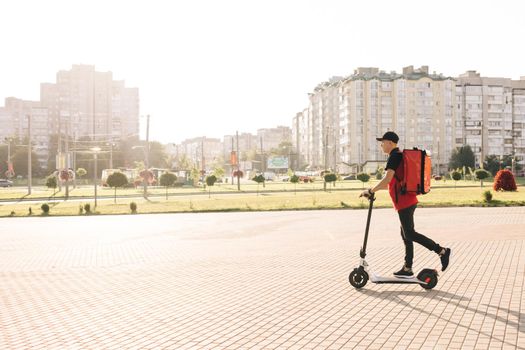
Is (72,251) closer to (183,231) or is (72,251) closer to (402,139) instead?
(183,231)

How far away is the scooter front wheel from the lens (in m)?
8.19

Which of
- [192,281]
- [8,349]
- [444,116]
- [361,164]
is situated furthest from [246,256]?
[444,116]

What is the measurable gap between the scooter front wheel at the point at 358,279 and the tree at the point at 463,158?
370ft

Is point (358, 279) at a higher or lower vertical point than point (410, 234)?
lower

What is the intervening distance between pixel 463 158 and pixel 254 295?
377 feet

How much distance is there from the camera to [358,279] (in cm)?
820

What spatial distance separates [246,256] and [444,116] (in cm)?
12154

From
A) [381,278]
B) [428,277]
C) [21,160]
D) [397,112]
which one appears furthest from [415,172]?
[397,112]

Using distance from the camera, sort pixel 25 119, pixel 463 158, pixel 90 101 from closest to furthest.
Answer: pixel 463 158 < pixel 90 101 < pixel 25 119

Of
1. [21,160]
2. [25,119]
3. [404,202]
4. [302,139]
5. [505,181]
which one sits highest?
[25,119]

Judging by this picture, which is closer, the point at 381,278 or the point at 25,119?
the point at 381,278

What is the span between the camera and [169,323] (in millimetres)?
6438

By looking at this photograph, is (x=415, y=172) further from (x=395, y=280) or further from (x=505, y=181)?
(x=505, y=181)

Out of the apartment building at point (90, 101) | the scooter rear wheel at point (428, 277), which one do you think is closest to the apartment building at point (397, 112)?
the apartment building at point (90, 101)
